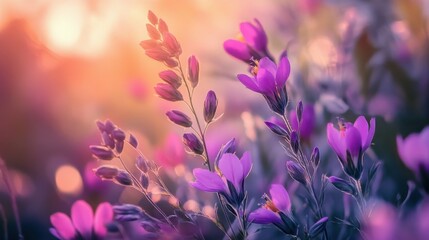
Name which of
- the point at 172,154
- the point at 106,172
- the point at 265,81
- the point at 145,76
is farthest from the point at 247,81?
the point at 145,76

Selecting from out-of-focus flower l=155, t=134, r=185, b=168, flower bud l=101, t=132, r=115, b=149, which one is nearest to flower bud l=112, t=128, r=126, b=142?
flower bud l=101, t=132, r=115, b=149

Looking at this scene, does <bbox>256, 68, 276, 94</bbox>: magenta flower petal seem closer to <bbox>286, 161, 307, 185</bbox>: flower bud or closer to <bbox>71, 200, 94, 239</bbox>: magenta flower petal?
<bbox>286, 161, 307, 185</bbox>: flower bud

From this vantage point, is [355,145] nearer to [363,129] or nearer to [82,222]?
[363,129]

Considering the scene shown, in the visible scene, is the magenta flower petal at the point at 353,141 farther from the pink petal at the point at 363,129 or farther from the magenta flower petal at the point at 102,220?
the magenta flower petal at the point at 102,220

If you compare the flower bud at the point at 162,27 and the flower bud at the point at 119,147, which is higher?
the flower bud at the point at 162,27

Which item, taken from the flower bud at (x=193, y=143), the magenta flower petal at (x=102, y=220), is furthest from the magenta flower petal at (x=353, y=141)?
the magenta flower petal at (x=102, y=220)
